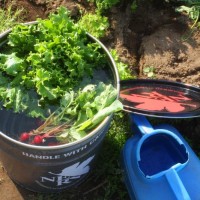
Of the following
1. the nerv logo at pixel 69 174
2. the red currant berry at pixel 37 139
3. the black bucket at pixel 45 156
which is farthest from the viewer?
the nerv logo at pixel 69 174

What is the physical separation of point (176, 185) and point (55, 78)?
0.79 metres

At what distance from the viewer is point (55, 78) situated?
2070 millimetres

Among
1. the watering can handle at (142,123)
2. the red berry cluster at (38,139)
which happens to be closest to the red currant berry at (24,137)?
the red berry cluster at (38,139)

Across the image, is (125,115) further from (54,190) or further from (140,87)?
(54,190)

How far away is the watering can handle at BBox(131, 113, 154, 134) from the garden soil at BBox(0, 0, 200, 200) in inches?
16.2

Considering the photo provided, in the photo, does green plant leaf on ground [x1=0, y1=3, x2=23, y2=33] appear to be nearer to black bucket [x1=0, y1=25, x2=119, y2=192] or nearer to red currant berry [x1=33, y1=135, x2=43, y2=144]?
black bucket [x1=0, y1=25, x2=119, y2=192]

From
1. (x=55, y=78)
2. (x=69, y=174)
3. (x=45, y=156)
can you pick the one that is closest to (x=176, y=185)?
(x=69, y=174)

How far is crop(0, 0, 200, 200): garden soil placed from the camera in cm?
279

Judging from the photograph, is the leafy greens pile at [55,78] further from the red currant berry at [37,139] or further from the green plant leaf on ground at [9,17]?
the green plant leaf on ground at [9,17]

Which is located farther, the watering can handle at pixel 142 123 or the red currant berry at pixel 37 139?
the watering can handle at pixel 142 123

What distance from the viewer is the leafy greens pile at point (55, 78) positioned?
2.01m

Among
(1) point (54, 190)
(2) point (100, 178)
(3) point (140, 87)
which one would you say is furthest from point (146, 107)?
(1) point (54, 190)

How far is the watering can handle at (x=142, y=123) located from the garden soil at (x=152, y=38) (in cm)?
41

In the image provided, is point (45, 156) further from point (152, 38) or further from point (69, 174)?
point (152, 38)
